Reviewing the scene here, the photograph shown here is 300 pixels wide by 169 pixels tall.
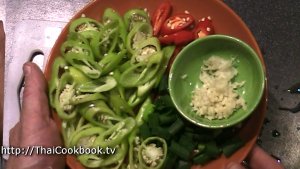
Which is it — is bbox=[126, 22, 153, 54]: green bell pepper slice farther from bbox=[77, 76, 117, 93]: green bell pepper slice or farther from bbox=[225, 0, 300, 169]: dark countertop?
bbox=[225, 0, 300, 169]: dark countertop

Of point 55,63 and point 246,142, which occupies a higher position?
point 55,63

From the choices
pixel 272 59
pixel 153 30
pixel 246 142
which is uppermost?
pixel 153 30

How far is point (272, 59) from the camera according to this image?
1325mm

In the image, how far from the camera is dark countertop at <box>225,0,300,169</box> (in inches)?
50.4

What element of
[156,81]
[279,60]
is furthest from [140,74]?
[279,60]

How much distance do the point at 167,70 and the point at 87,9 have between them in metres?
0.31

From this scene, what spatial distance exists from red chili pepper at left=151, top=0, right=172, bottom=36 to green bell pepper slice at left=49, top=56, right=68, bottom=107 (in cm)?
29

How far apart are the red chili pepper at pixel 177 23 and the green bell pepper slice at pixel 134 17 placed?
58mm

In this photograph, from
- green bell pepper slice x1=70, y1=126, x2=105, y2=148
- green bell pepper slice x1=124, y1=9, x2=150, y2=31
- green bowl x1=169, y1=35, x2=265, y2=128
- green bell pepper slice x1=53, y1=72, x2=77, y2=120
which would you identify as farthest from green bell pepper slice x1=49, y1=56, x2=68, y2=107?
green bowl x1=169, y1=35, x2=265, y2=128

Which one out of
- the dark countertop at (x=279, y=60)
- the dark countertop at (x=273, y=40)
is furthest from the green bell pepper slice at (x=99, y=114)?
the dark countertop at (x=279, y=60)

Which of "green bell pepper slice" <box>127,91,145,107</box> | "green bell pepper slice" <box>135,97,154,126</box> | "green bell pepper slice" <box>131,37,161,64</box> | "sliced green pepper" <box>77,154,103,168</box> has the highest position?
"green bell pepper slice" <box>131,37,161,64</box>

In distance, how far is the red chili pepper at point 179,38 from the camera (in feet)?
3.82

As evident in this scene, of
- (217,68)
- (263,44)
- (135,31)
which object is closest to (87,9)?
(135,31)

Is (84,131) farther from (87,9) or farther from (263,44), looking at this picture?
(263,44)
